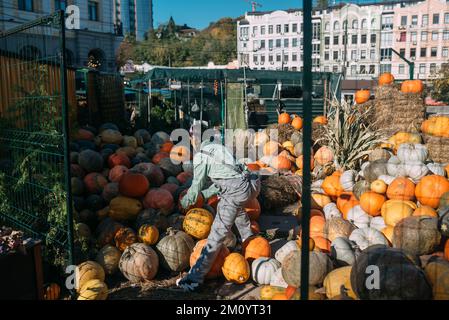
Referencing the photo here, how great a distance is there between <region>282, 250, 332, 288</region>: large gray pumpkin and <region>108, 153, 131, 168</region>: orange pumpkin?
173 inches

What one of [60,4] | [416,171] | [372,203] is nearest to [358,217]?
[372,203]

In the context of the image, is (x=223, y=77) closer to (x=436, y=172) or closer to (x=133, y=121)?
(x=133, y=121)

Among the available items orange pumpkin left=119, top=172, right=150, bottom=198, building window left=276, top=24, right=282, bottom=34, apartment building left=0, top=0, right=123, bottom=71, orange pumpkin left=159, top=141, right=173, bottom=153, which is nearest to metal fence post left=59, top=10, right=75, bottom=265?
orange pumpkin left=119, top=172, right=150, bottom=198

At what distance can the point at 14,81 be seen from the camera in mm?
7273

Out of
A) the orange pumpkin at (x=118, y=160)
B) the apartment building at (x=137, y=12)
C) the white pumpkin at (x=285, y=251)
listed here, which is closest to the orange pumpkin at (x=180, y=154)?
the orange pumpkin at (x=118, y=160)

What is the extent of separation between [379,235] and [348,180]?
1794mm

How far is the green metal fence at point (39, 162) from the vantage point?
454cm

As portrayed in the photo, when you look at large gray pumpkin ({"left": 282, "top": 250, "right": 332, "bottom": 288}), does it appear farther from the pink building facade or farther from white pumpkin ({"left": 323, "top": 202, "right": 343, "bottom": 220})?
the pink building facade

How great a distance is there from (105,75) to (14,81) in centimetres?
645

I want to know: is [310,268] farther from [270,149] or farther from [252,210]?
[270,149]

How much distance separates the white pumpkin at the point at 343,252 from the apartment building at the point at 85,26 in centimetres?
2630

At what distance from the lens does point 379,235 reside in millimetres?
5023

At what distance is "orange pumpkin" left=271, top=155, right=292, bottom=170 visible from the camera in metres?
8.81
